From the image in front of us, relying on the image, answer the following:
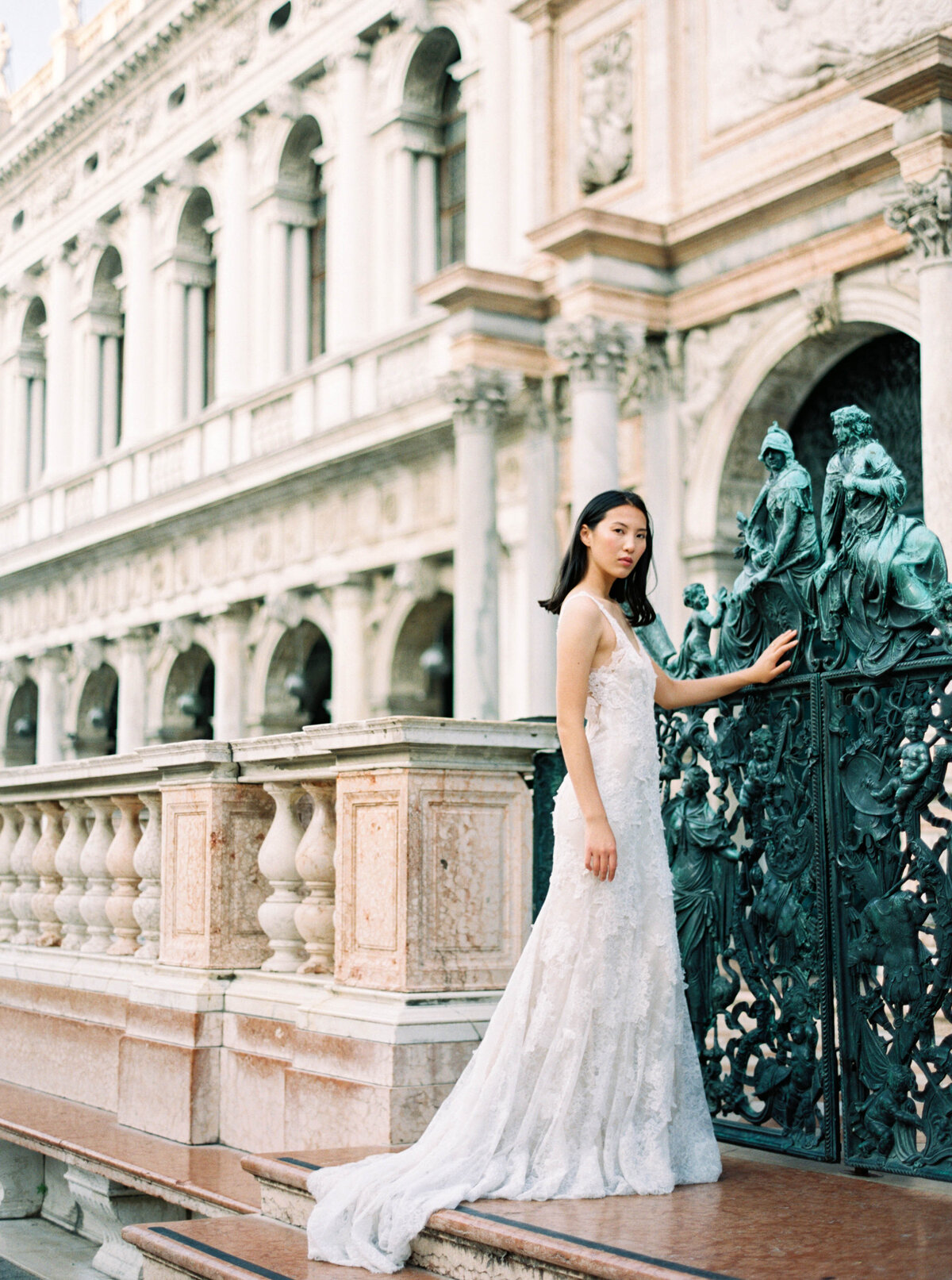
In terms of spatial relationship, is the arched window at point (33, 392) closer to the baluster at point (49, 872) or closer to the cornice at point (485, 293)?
the cornice at point (485, 293)

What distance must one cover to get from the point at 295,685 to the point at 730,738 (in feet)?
53.8

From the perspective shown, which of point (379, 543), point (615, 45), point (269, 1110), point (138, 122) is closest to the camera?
point (269, 1110)

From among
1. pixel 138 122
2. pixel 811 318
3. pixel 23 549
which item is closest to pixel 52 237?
pixel 138 122

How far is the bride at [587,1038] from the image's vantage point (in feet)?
13.0

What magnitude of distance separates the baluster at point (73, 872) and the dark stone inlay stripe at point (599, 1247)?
4.05 metres

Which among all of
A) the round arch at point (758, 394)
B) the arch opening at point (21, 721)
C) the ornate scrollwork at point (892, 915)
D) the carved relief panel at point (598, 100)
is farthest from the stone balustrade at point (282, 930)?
the arch opening at point (21, 721)

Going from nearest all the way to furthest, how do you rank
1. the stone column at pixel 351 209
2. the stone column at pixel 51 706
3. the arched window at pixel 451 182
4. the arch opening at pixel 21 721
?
the arched window at pixel 451 182, the stone column at pixel 351 209, the stone column at pixel 51 706, the arch opening at pixel 21 721

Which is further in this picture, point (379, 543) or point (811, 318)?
point (379, 543)

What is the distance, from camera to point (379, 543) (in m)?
18.4

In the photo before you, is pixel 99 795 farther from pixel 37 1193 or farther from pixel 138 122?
pixel 138 122

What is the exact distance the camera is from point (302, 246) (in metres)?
21.5

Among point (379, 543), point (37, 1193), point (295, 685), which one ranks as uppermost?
point (379, 543)

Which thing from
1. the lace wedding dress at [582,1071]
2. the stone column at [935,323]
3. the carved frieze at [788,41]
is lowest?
the lace wedding dress at [582,1071]

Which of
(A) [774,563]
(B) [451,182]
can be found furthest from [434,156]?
(A) [774,563]
